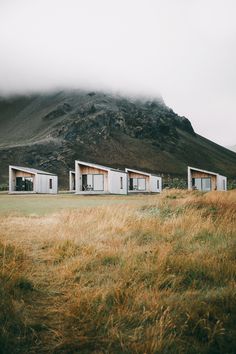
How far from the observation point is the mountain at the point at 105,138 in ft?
372

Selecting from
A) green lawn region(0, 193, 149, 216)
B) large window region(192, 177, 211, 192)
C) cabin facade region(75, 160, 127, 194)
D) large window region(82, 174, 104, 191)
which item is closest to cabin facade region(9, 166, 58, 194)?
cabin facade region(75, 160, 127, 194)

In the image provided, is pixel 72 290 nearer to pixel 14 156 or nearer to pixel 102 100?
pixel 14 156

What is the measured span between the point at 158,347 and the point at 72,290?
156cm

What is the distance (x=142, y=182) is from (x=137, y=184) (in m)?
0.72

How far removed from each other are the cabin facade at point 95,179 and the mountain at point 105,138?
192 feet

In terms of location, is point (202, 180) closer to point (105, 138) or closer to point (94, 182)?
point (94, 182)

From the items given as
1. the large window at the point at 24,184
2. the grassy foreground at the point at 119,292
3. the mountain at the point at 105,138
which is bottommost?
the grassy foreground at the point at 119,292

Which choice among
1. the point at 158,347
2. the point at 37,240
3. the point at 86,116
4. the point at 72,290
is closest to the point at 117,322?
the point at 158,347

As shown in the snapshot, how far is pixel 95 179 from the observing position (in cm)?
3775

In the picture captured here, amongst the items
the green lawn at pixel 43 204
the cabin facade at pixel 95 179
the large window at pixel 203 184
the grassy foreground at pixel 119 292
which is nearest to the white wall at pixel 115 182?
the cabin facade at pixel 95 179

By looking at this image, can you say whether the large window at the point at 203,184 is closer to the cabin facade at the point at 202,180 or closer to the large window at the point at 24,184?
the cabin facade at the point at 202,180

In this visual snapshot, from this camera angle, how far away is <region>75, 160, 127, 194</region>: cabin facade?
36969 mm

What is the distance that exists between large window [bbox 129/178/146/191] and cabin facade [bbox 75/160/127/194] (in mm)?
7344

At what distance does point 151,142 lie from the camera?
152 m
